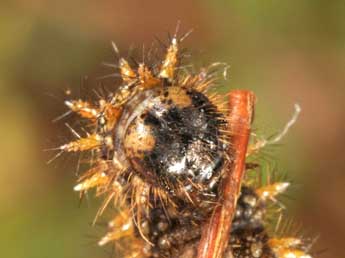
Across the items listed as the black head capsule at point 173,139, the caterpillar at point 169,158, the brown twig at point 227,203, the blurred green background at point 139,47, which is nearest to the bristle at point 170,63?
the caterpillar at point 169,158

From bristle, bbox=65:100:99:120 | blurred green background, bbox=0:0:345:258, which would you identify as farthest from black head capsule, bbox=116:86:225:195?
blurred green background, bbox=0:0:345:258

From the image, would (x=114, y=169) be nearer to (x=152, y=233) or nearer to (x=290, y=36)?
(x=152, y=233)

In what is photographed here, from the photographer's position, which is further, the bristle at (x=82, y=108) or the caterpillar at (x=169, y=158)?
the bristle at (x=82, y=108)

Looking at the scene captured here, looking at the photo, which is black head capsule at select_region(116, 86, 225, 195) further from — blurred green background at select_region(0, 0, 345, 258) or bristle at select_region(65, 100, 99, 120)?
blurred green background at select_region(0, 0, 345, 258)

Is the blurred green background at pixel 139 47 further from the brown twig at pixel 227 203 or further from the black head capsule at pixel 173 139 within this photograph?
the black head capsule at pixel 173 139

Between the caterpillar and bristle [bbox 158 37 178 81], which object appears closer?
the caterpillar
